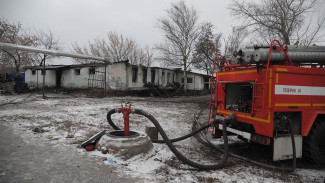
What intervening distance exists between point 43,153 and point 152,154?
238cm

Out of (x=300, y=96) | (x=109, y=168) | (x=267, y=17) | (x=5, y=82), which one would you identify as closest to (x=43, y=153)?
(x=109, y=168)

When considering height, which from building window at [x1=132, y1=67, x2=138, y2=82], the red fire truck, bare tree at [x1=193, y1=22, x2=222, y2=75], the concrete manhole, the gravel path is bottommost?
the gravel path

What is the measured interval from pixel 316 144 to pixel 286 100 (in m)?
1.27

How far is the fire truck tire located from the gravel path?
12.8 ft

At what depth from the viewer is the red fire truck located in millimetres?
4273

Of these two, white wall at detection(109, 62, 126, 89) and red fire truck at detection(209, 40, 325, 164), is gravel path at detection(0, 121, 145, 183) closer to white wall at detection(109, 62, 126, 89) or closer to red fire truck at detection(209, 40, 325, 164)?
red fire truck at detection(209, 40, 325, 164)

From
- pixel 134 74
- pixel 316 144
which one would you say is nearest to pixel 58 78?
pixel 134 74

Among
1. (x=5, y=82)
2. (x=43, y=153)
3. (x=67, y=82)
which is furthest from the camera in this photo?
(x=5, y=82)

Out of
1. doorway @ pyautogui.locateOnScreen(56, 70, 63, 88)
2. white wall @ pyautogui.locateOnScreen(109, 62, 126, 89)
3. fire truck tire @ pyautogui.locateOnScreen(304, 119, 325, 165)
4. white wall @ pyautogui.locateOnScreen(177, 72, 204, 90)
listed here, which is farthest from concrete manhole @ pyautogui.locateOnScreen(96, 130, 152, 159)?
white wall @ pyautogui.locateOnScreen(177, 72, 204, 90)

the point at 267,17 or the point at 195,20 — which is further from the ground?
the point at 195,20

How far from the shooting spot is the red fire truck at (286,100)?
4273 mm

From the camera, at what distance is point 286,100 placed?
4371 mm

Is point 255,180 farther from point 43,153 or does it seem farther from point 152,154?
point 43,153

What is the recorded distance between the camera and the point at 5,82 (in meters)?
26.9
